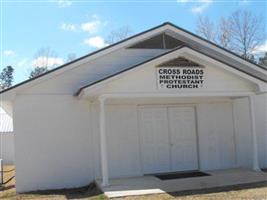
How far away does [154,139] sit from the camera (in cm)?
1324

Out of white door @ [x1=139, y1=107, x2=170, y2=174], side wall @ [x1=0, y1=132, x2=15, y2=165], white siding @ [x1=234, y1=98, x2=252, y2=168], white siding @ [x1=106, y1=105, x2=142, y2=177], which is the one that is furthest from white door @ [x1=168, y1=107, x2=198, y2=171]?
side wall @ [x1=0, y1=132, x2=15, y2=165]

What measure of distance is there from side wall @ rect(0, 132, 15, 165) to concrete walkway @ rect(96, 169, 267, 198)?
12962 millimetres

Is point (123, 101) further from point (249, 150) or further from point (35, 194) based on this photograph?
point (249, 150)

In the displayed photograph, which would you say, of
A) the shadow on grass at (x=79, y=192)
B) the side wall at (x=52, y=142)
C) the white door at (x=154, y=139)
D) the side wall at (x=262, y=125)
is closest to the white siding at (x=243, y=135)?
the side wall at (x=262, y=125)

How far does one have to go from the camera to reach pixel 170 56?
1159 centimetres

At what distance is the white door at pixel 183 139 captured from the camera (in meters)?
13.5

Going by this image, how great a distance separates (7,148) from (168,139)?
45.1 ft

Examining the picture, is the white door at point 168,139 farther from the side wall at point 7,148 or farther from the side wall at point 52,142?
the side wall at point 7,148

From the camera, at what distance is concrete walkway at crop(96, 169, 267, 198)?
10227 millimetres

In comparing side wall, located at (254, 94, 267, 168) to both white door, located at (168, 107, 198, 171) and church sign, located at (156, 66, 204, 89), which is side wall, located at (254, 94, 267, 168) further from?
church sign, located at (156, 66, 204, 89)

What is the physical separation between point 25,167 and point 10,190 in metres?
1.13

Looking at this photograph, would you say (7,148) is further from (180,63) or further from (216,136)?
(180,63)

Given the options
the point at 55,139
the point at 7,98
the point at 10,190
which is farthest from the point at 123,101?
the point at 10,190

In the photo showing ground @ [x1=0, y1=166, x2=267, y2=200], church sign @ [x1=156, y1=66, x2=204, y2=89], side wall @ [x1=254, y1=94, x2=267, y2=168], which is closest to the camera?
ground @ [x1=0, y1=166, x2=267, y2=200]
